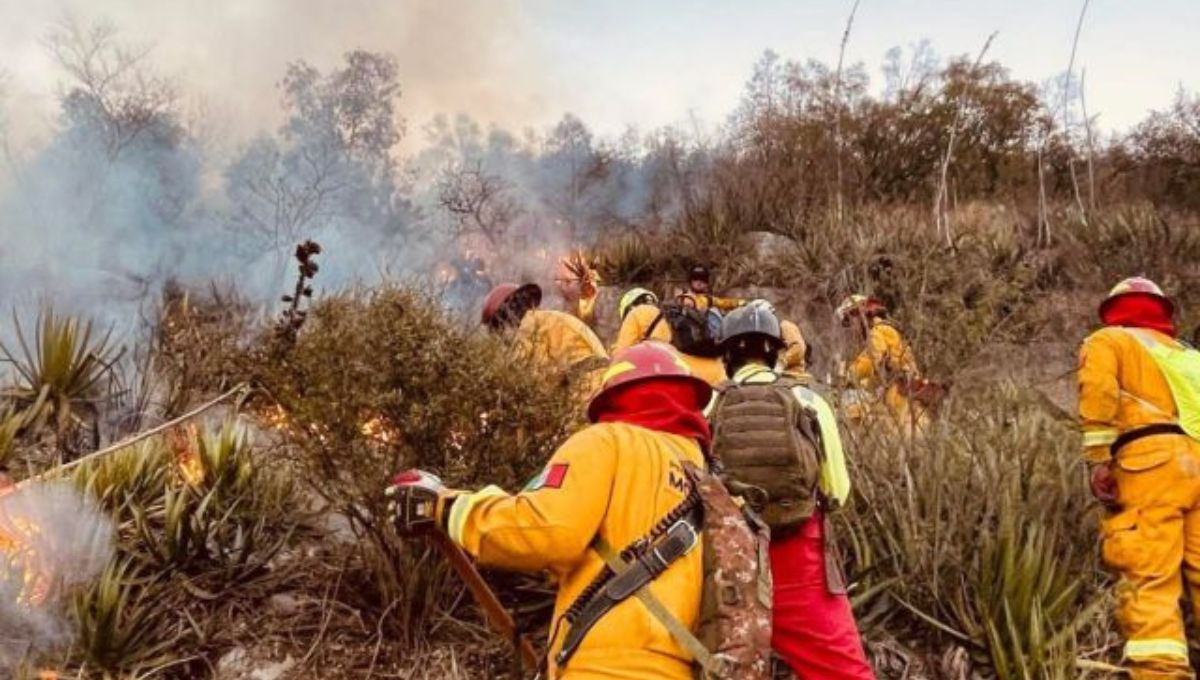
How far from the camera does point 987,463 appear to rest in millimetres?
5172

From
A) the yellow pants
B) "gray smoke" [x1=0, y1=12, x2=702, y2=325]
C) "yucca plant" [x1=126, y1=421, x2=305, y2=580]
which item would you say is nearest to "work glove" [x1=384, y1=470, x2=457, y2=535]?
"yucca plant" [x1=126, y1=421, x2=305, y2=580]

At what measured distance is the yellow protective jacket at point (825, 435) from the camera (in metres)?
4.11

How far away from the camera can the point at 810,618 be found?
3799 mm

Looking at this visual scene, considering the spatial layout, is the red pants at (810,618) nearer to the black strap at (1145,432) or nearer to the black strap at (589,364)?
the black strap at (589,364)

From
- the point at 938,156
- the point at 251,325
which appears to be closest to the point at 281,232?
the point at 938,156

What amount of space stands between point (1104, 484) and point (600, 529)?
3.26 m

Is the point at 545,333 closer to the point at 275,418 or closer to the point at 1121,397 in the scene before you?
the point at 275,418

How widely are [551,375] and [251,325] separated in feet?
12.2

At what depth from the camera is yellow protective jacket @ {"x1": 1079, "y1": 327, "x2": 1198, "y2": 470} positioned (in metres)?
4.95

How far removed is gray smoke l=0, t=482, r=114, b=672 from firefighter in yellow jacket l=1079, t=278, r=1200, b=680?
4875 mm

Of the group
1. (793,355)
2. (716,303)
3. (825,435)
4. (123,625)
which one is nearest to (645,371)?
(825,435)

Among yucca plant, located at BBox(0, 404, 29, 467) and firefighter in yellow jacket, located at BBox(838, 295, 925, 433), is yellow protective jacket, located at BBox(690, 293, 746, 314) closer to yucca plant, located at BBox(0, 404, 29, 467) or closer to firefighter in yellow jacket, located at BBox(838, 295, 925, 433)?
firefighter in yellow jacket, located at BBox(838, 295, 925, 433)

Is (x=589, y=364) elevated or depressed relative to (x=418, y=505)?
elevated

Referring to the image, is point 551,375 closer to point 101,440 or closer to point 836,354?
point 836,354
